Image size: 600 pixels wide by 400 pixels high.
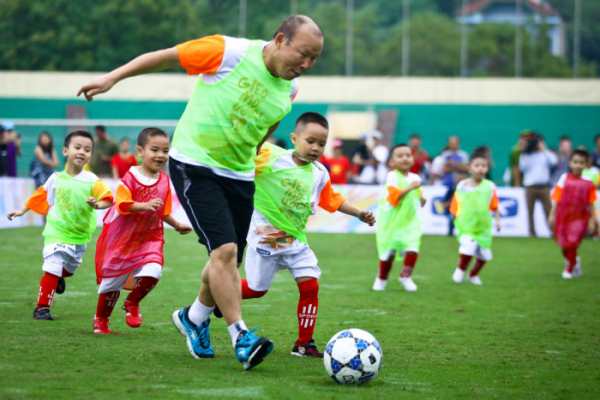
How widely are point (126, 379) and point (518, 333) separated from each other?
355 centimetres

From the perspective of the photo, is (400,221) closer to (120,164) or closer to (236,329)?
(236,329)

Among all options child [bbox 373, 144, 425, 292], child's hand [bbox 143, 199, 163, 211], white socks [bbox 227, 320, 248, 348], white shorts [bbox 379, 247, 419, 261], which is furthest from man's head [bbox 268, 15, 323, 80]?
white shorts [bbox 379, 247, 419, 261]

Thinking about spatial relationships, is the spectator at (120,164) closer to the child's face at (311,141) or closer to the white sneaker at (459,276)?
the white sneaker at (459,276)

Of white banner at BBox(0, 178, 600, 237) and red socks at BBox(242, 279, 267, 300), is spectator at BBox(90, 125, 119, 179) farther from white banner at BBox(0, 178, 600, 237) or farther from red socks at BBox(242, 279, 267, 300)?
red socks at BBox(242, 279, 267, 300)

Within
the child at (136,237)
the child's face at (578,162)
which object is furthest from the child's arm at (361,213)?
the child's face at (578,162)

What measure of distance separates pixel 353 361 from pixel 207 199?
123cm

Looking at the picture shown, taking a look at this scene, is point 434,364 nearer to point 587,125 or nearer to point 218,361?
point 218,361

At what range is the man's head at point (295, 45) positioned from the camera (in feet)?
13.7

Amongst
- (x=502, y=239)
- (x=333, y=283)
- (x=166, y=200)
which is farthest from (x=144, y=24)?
(x=166, y=200)

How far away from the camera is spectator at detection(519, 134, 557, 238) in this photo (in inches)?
633

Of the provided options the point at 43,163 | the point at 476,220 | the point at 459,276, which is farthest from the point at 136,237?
the point at 43,163

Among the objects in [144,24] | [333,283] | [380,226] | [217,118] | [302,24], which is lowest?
[333,283]

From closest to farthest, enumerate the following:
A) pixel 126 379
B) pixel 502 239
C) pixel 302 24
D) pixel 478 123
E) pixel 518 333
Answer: pixel 126 379, pixel 302 24, pixel 518 333, pixel 502 239, pixel 478 123

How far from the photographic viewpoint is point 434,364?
15.8ft
